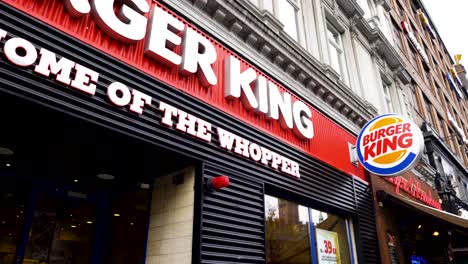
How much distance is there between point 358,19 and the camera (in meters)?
14.6

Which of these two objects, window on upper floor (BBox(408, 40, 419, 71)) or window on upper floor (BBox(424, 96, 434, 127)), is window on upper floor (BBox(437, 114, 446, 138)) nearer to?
window on upper floor (BBox(424, 96, 434, 127))

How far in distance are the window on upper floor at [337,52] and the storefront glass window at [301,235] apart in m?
5.46

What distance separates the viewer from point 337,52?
1295 centimetres

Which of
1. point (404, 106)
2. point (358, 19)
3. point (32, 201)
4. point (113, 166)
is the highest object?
point (358, 19)

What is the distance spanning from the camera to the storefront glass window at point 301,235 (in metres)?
6.69

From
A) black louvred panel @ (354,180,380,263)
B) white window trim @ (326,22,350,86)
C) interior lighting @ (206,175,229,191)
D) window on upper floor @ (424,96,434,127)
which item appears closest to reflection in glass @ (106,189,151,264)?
interior lighting @ (206,175,229,191)

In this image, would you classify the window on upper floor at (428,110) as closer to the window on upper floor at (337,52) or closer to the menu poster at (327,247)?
the window on upper floor at (337,52)

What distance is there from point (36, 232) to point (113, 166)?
1440mm

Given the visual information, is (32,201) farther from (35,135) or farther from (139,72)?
(139,72)

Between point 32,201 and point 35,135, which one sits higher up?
point 35,135

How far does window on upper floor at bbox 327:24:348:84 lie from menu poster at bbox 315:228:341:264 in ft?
19.1

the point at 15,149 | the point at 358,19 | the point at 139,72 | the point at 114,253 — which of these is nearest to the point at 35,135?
the point at 15,149

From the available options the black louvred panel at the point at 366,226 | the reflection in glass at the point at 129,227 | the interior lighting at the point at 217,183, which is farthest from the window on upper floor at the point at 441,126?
the reflection in glass at the point at 129,227

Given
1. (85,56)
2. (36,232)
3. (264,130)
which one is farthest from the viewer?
(264,130)
